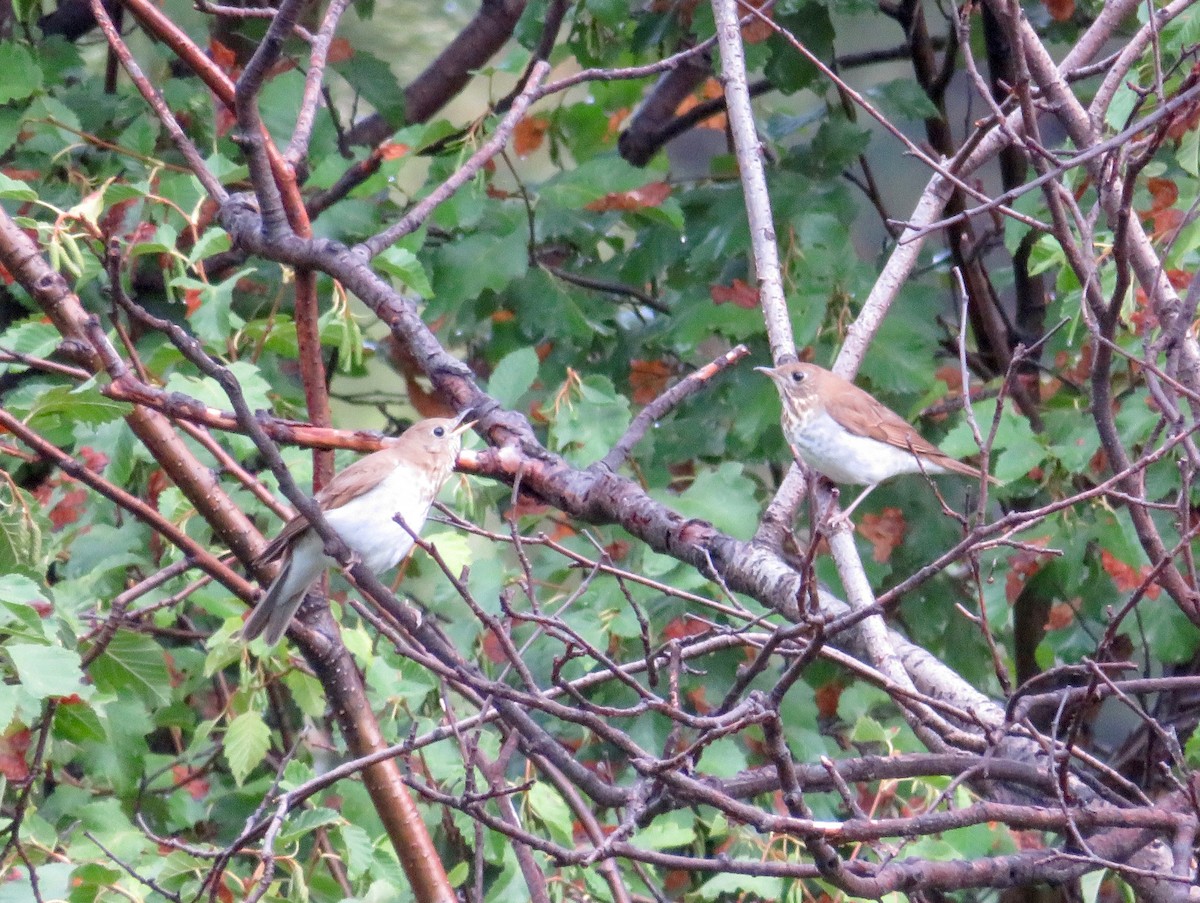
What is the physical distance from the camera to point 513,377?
309cm

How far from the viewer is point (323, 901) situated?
292 centimetres

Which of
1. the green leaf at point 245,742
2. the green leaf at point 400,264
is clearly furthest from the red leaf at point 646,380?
the green leaf at point 245,742

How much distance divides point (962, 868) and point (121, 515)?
2.49 m

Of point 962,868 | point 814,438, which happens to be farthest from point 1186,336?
point 814,438

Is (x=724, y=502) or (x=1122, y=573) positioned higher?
(x=724, y=502)

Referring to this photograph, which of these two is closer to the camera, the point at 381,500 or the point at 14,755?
the point at 14,755

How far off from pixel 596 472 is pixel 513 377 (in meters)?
0.58

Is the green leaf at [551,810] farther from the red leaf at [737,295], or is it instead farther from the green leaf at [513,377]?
the red leaf at [737,295]

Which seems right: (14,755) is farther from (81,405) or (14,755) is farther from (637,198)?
(637,198)

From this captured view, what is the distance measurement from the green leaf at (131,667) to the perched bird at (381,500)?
0.66ft

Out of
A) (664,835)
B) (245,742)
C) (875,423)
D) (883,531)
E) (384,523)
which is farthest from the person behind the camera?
(883,531)

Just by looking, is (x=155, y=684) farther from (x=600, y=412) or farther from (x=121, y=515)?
(x=600, y=412)

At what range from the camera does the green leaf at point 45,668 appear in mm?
2068

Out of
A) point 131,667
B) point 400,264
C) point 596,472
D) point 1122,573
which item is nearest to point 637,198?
point 400,264
